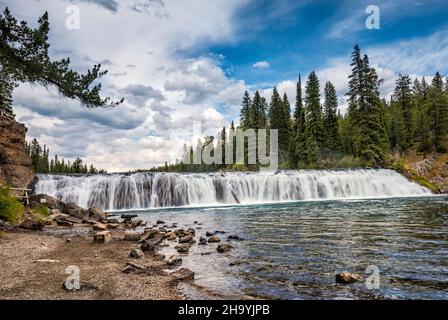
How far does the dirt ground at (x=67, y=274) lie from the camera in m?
6.92

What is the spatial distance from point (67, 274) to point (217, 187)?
30.8 meters

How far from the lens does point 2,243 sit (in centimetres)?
1201

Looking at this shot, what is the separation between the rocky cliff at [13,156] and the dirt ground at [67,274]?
50.9 ft

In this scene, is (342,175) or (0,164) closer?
(0,164)

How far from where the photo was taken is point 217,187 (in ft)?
128

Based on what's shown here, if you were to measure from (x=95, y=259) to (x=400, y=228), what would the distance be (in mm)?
12860

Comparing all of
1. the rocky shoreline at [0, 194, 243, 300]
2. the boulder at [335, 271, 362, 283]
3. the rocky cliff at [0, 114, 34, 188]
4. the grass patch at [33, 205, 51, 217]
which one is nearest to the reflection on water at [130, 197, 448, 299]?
the boulder at [335, 271, 362, 283]

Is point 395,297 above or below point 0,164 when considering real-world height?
below

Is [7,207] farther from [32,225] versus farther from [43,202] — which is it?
[43,202]

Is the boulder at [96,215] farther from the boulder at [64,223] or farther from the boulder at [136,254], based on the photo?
the boulder at [136,254]

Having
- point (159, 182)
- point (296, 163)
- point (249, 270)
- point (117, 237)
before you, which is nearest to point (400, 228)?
point (249, 270)

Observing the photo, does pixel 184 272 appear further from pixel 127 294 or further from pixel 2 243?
pixel 2 243

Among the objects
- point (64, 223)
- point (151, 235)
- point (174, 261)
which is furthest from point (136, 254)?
point (64, 223)

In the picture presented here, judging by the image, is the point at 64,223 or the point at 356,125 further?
the point at 356,125
